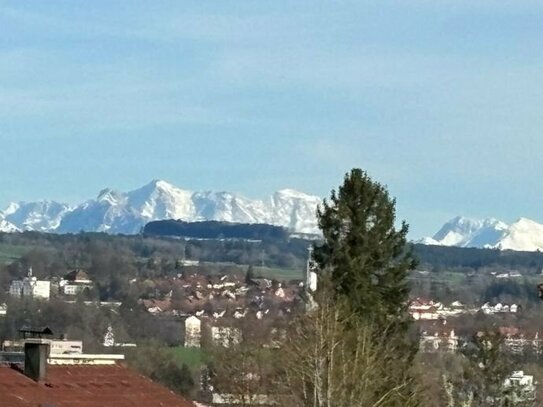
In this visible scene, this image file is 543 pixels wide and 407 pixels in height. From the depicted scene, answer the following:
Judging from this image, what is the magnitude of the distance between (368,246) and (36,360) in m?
11.4

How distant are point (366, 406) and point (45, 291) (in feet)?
Result: 515

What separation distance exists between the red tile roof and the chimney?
0.39 ft

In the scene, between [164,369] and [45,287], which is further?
[45,287]

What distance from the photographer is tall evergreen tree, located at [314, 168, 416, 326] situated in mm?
37094

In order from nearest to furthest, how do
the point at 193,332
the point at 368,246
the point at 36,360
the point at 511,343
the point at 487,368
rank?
the point at 36,360 → the point at 368,246 → the point at 487,368 → the point at 511,343 → the point at 193,332

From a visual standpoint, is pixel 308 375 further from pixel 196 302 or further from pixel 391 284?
pixel 196 302

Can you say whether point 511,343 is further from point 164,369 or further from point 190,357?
point 164,369

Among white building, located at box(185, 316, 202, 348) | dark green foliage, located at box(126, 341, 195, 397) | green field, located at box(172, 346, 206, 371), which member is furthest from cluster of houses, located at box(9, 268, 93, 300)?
dark green foliage, located at box(126, 341, 195, 397)

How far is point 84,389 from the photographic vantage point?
93.4 feet

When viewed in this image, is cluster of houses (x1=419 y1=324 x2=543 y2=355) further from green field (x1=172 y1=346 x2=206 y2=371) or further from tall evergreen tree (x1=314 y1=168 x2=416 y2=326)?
tall evergreen tree (x1=314 y1=168 x2=416 y2=326)

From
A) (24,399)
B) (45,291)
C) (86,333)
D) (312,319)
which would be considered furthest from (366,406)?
(45,291)

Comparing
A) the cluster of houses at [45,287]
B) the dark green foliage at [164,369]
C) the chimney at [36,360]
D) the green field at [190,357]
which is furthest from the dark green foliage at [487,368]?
the cluster of houses at [45,287]

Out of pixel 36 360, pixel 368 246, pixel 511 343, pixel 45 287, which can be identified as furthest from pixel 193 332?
pixel 36 360

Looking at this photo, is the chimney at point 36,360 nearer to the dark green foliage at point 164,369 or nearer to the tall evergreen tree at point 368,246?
the tall evergreen tree at point 368,246
